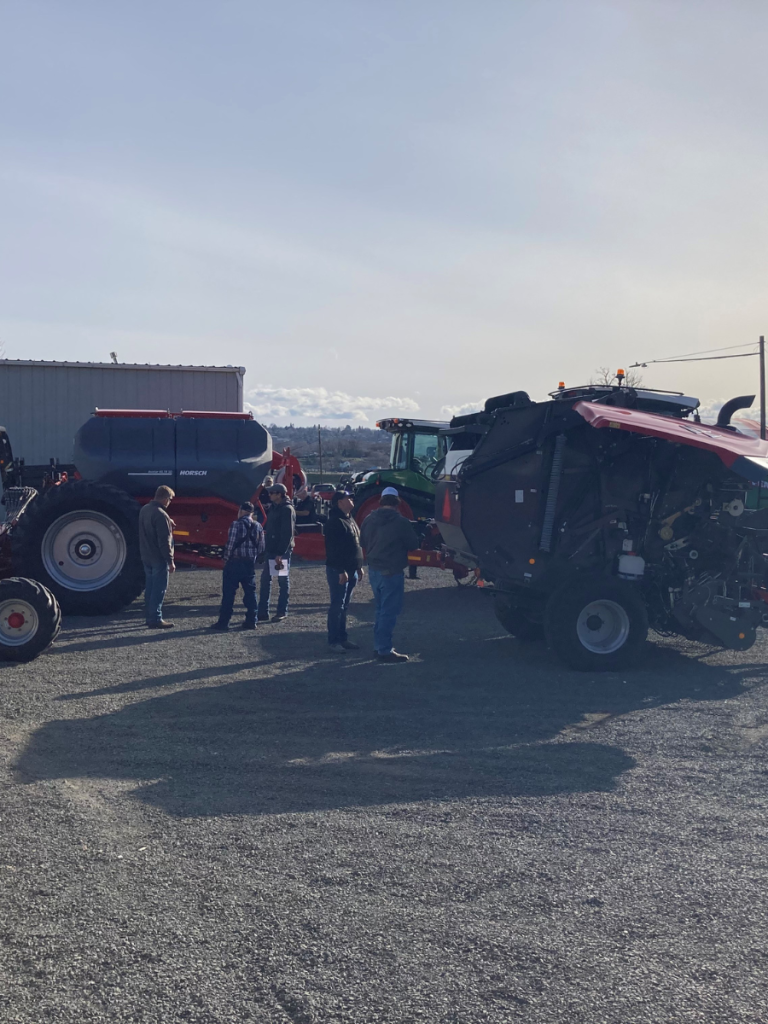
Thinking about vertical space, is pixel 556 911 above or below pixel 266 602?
below

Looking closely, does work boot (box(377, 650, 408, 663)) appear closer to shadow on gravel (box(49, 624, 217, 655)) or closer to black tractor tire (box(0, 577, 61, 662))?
shadow on gravel (box(49, 624, 217, 655))

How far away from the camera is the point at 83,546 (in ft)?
40.3

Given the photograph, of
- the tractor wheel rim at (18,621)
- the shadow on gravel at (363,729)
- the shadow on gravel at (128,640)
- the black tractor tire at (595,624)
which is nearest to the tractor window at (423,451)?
the shadow on gravel at (128,640)

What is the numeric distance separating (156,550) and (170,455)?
252 centimetres

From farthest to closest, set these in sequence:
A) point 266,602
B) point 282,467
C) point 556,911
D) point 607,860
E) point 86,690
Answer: point 282,467, point 266,602, point 86,690, point 607,860, point 556,911

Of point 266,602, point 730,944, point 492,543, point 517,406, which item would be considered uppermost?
point 517,406

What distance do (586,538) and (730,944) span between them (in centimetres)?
611

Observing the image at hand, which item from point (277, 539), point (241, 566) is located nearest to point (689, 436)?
point (277, 539)

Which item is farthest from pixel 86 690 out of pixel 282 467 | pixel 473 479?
pixel 282 467

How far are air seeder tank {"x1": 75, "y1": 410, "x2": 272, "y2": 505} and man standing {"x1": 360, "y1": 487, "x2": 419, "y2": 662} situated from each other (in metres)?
4.26

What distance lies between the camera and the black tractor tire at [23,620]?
9.26 meters

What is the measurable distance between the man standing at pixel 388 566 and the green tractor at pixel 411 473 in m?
7.26

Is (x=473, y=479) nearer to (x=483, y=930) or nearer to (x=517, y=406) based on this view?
(x=517, y=406)

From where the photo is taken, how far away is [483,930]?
13.2ft
